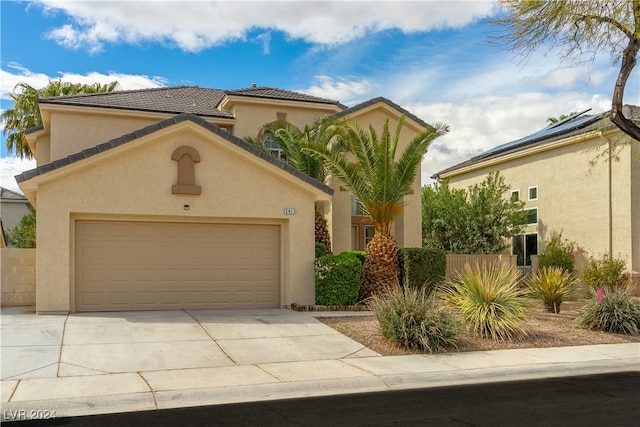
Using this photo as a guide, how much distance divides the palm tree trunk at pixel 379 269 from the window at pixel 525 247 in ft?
41.2

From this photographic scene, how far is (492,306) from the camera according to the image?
43.6 feet

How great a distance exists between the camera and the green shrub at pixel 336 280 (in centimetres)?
1620

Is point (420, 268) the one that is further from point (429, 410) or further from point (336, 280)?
point (429, 410)

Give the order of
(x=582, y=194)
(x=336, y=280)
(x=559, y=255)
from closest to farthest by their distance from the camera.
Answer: (x=336, y=280), (x=559, y=255), (x=582, y=194)

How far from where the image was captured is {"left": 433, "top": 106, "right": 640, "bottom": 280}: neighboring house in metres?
22.8

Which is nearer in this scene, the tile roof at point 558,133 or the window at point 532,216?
the tile roof at point 558,133

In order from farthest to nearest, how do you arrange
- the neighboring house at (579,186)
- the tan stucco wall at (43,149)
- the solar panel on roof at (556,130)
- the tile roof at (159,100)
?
1. the solar panel on roof at (556,130)
2. the neighboring house at (579,186)
3. the tan stucco wall at (43,149)
4. the tile roof at (159,100)

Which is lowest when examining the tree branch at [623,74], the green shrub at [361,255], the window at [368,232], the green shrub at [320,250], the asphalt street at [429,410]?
the asphalt street at [429,410]

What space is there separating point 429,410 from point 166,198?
9.32 m

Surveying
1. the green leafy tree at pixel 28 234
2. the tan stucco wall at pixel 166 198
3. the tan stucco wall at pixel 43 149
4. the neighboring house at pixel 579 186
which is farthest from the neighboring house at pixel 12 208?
the neighboring house at pixel 579 186

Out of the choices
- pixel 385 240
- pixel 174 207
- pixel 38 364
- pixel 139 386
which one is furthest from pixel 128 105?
pixel 139 386

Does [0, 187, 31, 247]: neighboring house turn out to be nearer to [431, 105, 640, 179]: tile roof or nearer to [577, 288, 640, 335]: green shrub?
[431, 105, 640, 179]: tile roof

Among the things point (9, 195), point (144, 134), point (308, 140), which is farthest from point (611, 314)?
point (9, 195)

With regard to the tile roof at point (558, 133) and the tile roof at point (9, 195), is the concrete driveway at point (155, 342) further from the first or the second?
the tile roof at point (9, 195)
